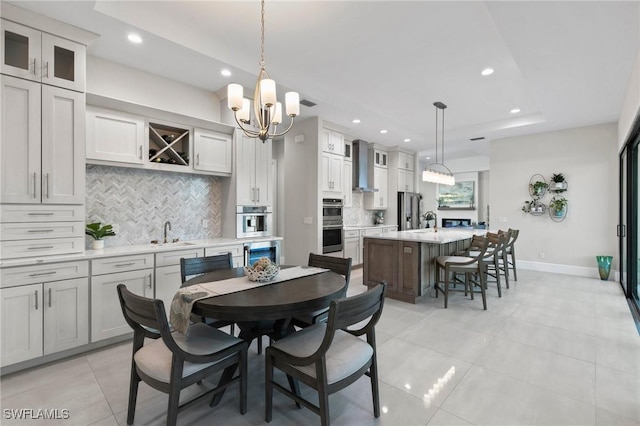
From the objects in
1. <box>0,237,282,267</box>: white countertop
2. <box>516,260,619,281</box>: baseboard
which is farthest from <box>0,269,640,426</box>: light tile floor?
<box>516,260,619,281</box>: baseboard

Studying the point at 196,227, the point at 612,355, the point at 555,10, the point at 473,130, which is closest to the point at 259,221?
the point at 196,227

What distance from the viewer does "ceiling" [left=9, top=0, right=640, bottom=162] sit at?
247 cm

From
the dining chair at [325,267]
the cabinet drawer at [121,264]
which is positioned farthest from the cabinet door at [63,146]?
the dining chair at [325,267]

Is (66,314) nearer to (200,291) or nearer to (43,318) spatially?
(43,318)

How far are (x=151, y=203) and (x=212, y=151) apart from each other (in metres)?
1.01

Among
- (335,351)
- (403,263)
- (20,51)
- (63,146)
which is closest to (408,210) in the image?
(403,263)

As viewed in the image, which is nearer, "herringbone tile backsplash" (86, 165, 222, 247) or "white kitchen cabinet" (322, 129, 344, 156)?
"herringbone tile backsplash" (86, 165, 222, 247)

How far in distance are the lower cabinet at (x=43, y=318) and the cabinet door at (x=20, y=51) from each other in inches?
69.9

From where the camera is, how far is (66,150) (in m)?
2.63

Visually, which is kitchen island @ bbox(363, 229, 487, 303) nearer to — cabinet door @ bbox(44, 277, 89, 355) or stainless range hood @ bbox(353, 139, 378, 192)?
stainless range hood @ bbox(353, 139, 378, 192)

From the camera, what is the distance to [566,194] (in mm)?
5660

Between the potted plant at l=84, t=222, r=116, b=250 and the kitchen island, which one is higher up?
the potted plant at l=84, t=222, r=116, b=250

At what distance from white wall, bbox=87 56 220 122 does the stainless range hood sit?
137 inches

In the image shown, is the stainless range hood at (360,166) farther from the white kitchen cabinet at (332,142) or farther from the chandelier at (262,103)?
the chandelier at (262,103)
